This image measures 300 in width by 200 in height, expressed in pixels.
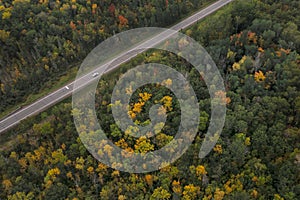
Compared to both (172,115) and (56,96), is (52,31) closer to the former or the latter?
(56,96)

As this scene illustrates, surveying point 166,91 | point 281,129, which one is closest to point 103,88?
point 166,91

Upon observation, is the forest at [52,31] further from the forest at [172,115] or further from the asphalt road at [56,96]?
the asphalt road at [56,96]

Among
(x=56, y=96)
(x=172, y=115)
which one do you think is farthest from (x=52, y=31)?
A: (x=172, y=115)

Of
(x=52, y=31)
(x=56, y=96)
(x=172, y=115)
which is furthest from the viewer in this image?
(x=52, y=31)

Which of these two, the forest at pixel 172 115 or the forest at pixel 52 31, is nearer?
the forest at pixel 172 115

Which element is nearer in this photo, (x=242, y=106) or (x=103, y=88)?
(x=242, y=106)

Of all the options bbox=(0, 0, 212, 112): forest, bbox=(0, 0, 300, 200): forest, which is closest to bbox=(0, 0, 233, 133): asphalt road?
bbox=(0, 0, 300, 200): forest

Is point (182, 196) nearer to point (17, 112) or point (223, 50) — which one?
point (223, 50)

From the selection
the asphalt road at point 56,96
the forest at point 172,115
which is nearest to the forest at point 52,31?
the forest at point 172,115
